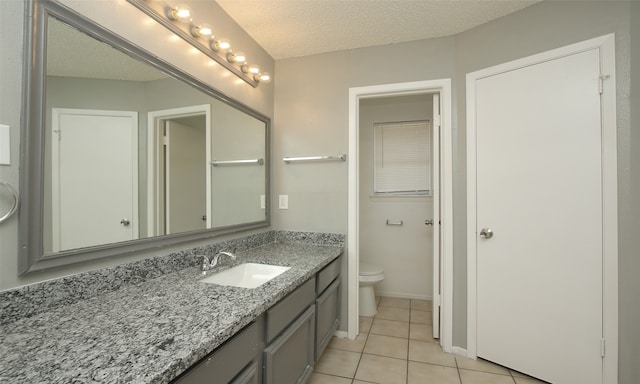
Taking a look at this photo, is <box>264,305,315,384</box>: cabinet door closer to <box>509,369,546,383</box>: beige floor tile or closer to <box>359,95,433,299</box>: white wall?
<box>509,369,546,383</box>: beige floor tile

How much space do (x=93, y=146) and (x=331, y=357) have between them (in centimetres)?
192

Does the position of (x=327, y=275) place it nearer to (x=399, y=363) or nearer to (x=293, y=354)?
(x=293, y=354)

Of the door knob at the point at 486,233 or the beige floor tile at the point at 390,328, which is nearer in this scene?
the door knob at the point at 486,233

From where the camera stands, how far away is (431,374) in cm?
177

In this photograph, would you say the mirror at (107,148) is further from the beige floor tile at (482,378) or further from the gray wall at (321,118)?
the beige floor tile at (482,378)

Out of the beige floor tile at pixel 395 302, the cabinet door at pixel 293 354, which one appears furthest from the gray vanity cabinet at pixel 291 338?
the beige floor tile at pixel 395 302

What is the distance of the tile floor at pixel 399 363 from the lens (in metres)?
1.72

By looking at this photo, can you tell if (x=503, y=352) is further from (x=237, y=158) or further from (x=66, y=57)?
(x=66, y=57)

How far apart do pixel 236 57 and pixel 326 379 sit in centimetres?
219

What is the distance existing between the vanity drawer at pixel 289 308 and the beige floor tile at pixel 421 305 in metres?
1.79

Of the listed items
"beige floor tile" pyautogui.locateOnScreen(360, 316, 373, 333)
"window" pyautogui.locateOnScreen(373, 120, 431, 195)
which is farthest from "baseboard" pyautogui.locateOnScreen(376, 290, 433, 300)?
"window" pyautogui.locateOnScreen(373, 120, 431, 195)

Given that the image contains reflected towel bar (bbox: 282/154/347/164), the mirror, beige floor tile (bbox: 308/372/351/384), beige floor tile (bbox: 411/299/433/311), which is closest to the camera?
the mirror

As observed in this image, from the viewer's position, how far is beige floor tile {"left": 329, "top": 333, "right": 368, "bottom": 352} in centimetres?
207

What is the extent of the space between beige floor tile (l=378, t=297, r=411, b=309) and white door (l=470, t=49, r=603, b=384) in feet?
3.41
